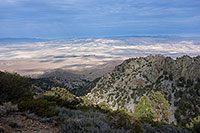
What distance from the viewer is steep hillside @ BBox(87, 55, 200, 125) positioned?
2491 cm

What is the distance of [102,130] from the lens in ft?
22.9

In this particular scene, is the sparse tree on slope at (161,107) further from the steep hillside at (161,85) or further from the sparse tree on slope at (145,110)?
the steep hillside at (161,85)

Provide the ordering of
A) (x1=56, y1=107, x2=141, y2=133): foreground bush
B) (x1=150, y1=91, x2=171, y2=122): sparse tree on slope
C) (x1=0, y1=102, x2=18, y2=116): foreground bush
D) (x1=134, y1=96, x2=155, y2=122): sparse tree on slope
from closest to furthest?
(x1=56, y1=107, x2=141, y2=133): foreground bush < (x1=0, y1=102, x2=18, y2=116): foreground bush < (x1=134, y1=96, x2=155, y2=122): sparse tree on slope < (x1=150, y1=91, x2=171, y2=122): sparse tree on slope

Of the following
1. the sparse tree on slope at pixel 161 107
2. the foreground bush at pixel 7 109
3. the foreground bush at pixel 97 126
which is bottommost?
the sparse tree on slope at pixel 161 107

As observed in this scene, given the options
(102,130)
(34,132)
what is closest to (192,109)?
(102,130)

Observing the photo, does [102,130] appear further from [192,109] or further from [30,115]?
[192,109]

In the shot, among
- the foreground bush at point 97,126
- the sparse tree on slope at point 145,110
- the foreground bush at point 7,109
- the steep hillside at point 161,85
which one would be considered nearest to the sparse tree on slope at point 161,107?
the sparse tree on slope at point 145,110

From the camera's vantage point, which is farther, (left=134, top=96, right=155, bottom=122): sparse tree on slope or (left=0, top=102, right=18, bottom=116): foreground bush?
(left=134, top=96, right=155, bottom=122): sparse tree on slope

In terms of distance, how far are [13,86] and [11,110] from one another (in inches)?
241

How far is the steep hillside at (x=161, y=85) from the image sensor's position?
24.9 meters

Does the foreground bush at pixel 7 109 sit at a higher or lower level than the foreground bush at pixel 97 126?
higher

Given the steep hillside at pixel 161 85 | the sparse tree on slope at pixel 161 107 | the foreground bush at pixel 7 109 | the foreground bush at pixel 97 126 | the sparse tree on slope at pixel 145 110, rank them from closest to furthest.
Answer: the foreground bush at pixel 97 126
the foreground bush at pixel 7 109
the sparse tree on slope at pixel 145 110
the sparse tree on slope at pixel 161 107
the steep hillside at pixel 161 85

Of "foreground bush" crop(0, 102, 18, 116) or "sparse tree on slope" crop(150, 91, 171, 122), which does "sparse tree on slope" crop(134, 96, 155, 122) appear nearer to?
"sparse tree on slope" crop(150, 91, 171, 122)

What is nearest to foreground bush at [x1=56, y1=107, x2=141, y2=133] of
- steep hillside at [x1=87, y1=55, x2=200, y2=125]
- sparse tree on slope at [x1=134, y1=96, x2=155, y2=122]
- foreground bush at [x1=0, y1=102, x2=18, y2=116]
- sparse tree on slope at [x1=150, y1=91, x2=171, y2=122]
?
foreground bush at [x1=0, y1=102, x2=18, y2=116]
